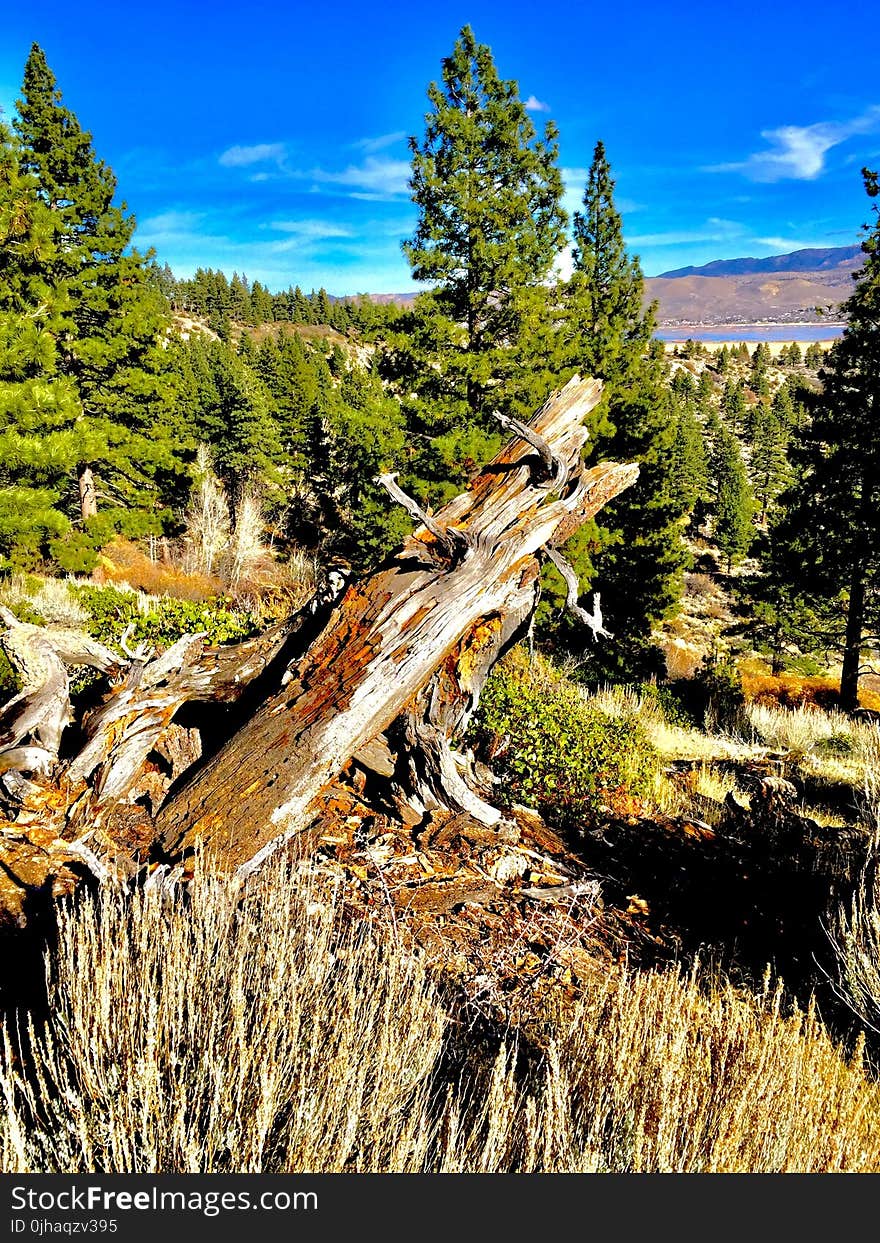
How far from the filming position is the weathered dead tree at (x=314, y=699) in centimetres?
443

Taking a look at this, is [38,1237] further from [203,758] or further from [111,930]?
[203,758]

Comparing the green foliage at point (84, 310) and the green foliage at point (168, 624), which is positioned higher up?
the green foliage at point (84, 310)

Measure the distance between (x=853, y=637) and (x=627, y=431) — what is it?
29.6 ft

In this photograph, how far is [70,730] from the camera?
5.48 metres

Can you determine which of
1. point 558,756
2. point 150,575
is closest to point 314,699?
point 558,756

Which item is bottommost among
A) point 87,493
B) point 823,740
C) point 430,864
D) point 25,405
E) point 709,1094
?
point 823,740

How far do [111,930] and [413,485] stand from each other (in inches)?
471

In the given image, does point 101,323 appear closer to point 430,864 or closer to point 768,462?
point 430,864

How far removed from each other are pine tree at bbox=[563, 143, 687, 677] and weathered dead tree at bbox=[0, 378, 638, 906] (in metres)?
15.4

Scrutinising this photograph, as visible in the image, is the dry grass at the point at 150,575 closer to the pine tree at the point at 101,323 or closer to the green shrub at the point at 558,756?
the pine tree at the point at 101,323

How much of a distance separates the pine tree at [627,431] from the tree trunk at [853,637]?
536 cm

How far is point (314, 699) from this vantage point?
4582 mm

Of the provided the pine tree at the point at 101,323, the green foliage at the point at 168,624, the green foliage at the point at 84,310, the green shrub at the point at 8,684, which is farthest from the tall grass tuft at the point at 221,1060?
the pine tree at the point at 101,323

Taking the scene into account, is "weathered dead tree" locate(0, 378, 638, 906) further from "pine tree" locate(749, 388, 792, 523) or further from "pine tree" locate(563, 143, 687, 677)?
"pine tree" locate(749, 388, 792, 523)
